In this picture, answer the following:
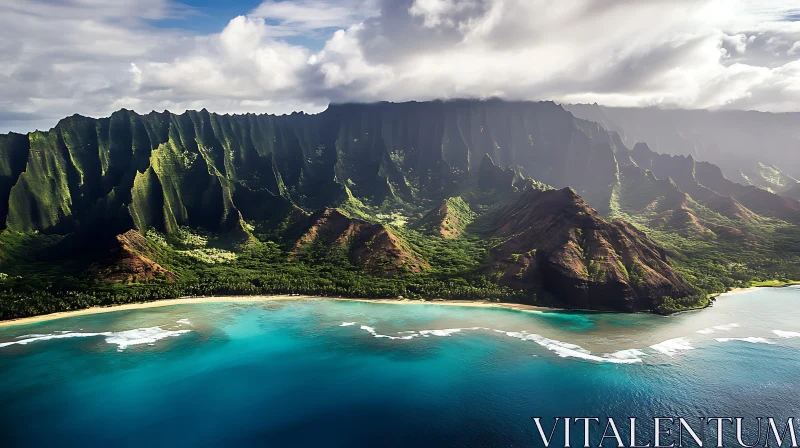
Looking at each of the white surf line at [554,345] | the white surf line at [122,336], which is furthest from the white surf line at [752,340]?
the white surf line at [122,336]

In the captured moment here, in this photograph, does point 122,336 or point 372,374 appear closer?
point 372,374

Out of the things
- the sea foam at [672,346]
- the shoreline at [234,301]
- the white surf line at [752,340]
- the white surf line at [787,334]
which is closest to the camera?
the sea foam at [672,346]

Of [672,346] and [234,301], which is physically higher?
[234,301]

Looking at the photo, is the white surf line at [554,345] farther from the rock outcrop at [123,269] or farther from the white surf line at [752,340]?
the rock outcrop at [123,269]

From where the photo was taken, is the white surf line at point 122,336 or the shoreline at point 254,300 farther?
the shoreline at point 254,300

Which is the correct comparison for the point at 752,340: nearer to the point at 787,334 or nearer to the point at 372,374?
the point at 787,334

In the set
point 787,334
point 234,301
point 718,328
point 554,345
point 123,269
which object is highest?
point 123,269

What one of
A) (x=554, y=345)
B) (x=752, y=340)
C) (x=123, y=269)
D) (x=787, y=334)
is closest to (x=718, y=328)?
(x=752, y=340)
